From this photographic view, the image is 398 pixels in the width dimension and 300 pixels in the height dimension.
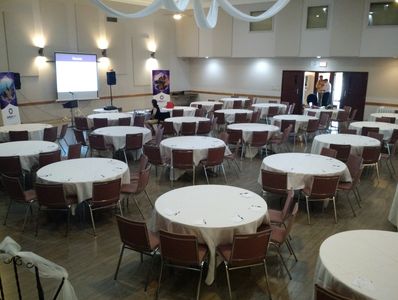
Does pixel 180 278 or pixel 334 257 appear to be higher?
pixel 334 257

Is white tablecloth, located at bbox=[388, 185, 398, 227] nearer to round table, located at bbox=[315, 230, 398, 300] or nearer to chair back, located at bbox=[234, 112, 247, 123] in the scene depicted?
round table, located at bbox=[315, 230, 398, 300]

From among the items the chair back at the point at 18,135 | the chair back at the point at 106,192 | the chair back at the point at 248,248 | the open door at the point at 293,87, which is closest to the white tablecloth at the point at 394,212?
the chair back at the point at 248,248

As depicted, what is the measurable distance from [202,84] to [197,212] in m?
16.7

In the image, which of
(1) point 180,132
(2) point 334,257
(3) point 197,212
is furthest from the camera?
(1) point 180,132

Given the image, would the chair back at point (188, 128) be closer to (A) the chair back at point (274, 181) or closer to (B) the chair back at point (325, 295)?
(A) the chair back at point (274, 181)

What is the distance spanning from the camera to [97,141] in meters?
8.34

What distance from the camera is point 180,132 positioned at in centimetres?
1018

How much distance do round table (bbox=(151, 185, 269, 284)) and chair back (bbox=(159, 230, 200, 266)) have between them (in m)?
0.26

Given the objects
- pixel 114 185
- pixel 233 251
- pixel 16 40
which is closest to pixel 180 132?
pixel 114 185

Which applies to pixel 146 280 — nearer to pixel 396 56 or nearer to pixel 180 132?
pixel 180 132

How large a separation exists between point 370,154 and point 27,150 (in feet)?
22.6

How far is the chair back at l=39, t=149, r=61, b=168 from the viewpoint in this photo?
653cm

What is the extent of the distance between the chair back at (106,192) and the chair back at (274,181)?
2.31 metres

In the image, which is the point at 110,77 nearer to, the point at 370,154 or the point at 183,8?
the point at 183,8
